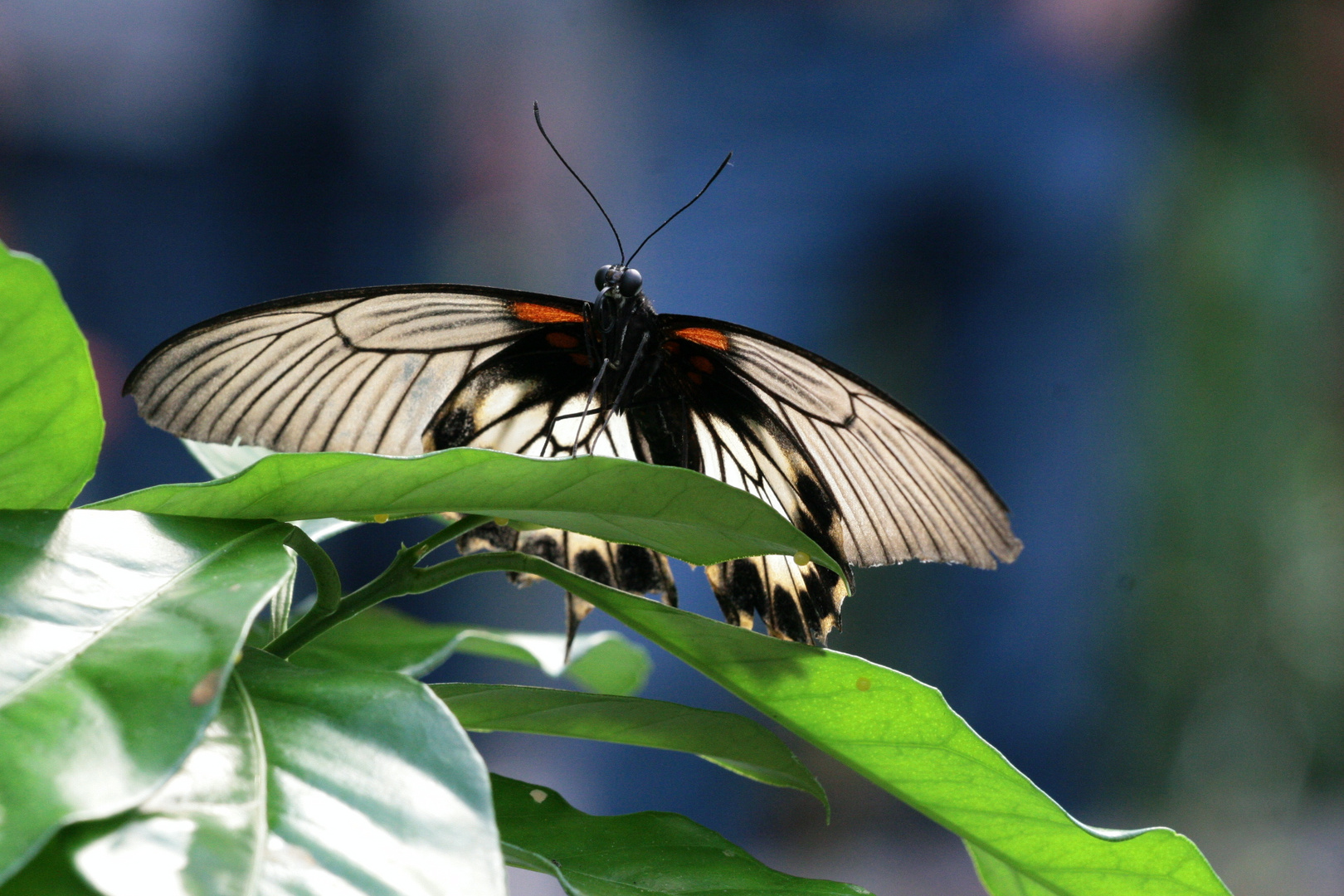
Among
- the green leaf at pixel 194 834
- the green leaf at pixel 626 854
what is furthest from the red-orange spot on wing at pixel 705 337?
the green leaf at pixel 194 834

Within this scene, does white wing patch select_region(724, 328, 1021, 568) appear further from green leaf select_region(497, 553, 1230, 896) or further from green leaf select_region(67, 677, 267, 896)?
green leaf select_region(67, 677, 267, 896)

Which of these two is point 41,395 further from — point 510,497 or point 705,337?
point 705,337

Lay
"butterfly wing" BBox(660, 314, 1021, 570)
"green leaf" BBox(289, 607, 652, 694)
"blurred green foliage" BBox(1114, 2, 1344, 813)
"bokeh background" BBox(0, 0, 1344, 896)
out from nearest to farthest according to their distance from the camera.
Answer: "butterfly wing" BBox(660, 314, 1021, 570) < "green leaf" BBox(289, 607, 652, 694) < "bokeh background" BBox(0, 0, 1344, 896) < "blurred green foliage" BBox(1114, 2, 1344, 813)

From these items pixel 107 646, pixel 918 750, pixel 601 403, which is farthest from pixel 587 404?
pixel 107 646

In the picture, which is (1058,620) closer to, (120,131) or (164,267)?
(164,267)

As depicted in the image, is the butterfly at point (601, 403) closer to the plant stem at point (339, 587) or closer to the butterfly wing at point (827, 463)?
the butterfly wing at point (827, 463)

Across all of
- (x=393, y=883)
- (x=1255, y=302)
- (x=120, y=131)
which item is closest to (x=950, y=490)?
(x=393, y=883)

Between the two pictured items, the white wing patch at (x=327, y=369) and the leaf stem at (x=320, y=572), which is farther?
the white wing patch at (x=327, y=369)

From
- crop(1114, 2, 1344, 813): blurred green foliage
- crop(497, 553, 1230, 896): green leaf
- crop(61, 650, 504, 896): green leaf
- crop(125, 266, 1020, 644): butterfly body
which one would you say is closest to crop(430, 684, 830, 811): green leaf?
crop(497, 553, 1230, 896): green leaf
